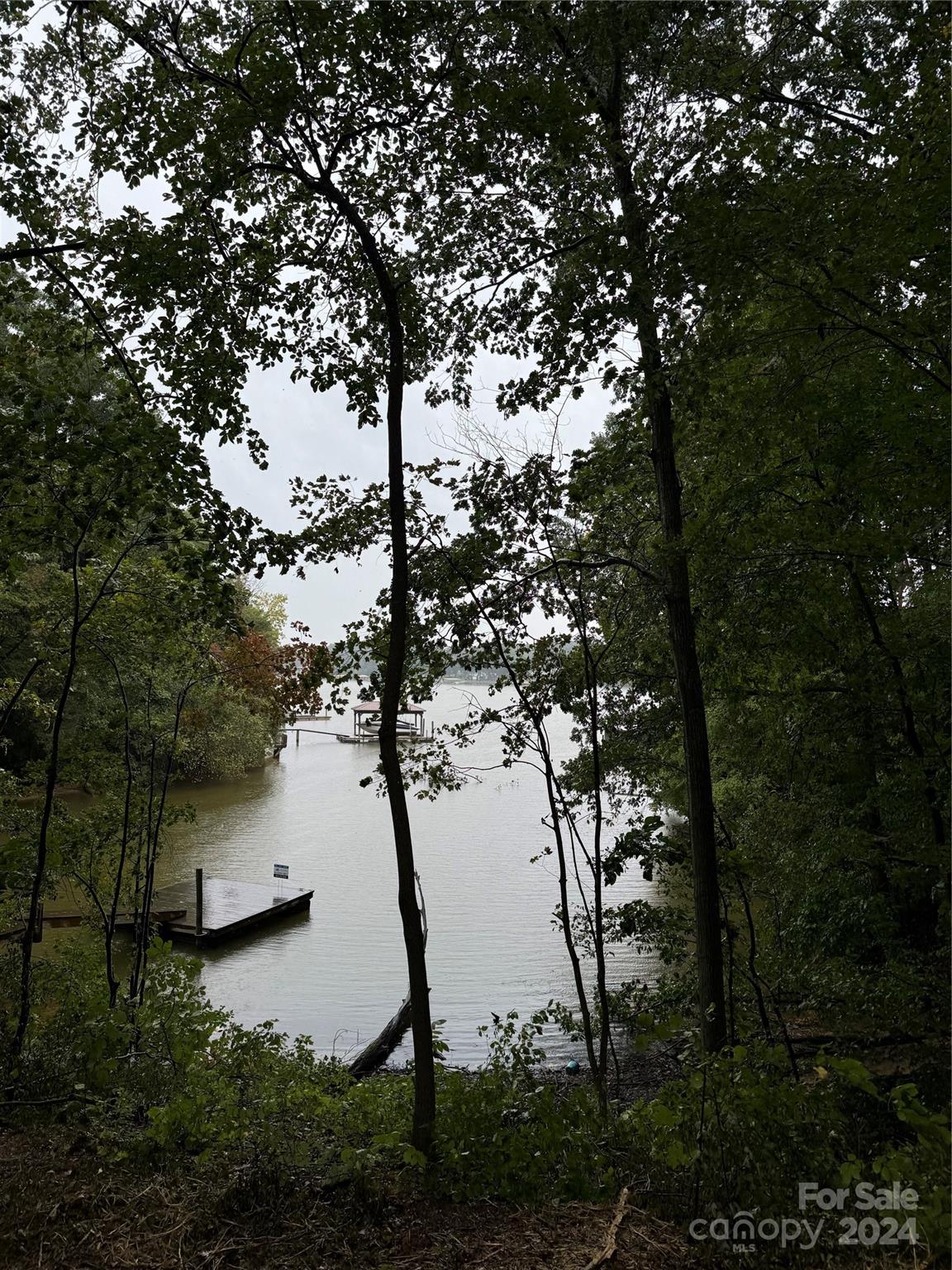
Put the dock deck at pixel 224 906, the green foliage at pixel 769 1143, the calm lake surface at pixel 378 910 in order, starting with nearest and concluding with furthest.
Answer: the green foliage at pixel 769 1143 < the calm lake surface at pixel 378 910 < the dock deck at pixel 224 906

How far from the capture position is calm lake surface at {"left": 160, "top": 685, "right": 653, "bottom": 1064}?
35.3 feet

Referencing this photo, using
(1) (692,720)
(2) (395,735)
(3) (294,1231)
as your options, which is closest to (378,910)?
(1) (692,720)

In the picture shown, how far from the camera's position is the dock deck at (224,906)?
44.1 ft

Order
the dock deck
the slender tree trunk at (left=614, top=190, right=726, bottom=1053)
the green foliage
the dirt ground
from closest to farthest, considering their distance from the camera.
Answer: the green foliage
the dirt ground
the slender tree trunk at (left=614, top=190, right=726, bottom=1053)
the dock deck

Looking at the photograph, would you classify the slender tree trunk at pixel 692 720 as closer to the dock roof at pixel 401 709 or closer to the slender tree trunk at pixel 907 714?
the slender tree trunk at pixel 907 714

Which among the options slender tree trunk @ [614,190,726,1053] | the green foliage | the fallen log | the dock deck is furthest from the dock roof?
the dock deck

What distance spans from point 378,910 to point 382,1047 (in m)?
6.40

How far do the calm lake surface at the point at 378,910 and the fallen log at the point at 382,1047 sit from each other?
28 cm

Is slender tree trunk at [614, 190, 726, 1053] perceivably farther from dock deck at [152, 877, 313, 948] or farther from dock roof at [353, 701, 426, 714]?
dock deck at [152, 877, 313, 948]

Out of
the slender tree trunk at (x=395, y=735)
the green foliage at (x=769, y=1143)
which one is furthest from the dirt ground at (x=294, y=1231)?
the slender tree trunk at (x=395, y=735)

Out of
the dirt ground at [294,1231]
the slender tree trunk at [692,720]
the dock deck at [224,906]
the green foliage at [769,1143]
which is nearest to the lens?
the green foliage at [769,1143]

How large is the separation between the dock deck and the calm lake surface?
10.9 inches

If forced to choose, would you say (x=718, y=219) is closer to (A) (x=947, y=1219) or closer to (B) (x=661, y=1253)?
(A) (x=947, y=1219)

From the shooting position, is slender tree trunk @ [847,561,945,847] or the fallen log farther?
the fallen log
